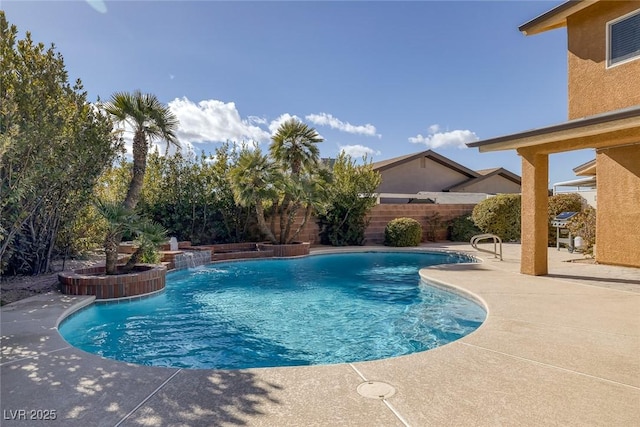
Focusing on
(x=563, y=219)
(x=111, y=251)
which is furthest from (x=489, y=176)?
(x=111, y=251)

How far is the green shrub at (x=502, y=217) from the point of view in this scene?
834 inches

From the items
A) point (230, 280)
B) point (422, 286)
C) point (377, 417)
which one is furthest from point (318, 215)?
point (377, 417)

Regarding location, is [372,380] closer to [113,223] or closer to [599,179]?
[113,223]

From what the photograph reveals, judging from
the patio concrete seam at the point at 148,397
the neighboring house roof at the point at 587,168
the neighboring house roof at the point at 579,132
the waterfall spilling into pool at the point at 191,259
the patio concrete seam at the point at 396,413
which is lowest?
the patio concrete seam at the point at 148,397

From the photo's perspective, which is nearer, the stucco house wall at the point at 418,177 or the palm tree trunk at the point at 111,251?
the palm tree trunk at the point at 111,251

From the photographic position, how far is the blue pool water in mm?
6305

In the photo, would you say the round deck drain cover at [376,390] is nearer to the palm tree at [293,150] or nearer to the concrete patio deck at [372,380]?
the concrete patio deck at [372,380]

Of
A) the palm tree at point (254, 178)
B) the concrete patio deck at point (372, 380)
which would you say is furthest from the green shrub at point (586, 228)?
the palm tree at point (254, 178)

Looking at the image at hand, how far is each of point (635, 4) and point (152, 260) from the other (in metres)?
15.0

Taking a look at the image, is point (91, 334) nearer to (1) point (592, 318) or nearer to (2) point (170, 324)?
(2) point (170, 324)

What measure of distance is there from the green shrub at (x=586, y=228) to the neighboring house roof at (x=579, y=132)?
5855 millimetres

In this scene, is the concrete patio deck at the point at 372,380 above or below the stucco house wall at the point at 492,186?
below

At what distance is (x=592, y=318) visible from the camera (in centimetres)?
657

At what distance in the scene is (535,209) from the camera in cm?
1066
